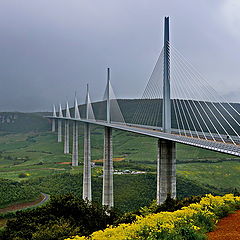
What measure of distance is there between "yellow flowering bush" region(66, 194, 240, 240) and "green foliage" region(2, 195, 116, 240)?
4.62m

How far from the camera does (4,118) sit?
559 ft

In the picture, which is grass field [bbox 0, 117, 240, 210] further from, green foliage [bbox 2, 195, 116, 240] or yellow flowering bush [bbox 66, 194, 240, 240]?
yellow flowering bush [bbox 66, 194, 240, 240]

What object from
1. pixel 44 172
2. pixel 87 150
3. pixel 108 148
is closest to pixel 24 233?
pixel 108 148

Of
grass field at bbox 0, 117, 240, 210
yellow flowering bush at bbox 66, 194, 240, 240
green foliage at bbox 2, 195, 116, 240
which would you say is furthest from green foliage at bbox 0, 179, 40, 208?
yellow flowering bush at bbox 66, 194, 240, 240

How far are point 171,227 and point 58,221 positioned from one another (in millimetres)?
8877

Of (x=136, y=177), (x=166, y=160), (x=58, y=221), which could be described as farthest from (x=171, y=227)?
(x=136, y=177)

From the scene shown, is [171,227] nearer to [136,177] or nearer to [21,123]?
[136,177]

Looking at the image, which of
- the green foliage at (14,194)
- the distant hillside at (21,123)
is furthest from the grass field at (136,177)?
the distant hillside at (21,123)

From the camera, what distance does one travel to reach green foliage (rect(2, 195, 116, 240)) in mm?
12891

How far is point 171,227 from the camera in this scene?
7.79m

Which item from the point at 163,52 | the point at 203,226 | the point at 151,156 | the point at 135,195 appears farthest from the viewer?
the point at 151,156

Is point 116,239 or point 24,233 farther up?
point 116,239

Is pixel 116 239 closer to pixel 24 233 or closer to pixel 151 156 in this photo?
pixel 24 233

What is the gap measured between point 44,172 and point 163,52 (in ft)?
133
